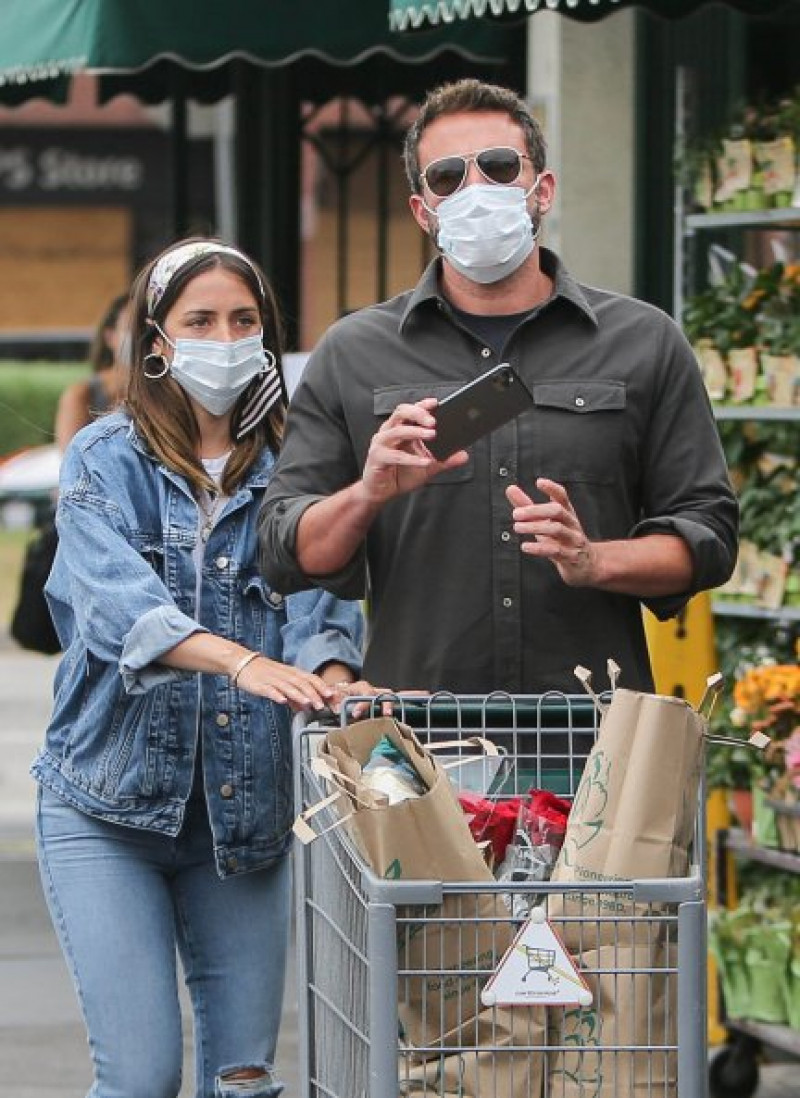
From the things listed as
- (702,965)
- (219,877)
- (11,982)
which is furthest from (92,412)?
(11,982)

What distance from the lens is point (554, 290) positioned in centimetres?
407

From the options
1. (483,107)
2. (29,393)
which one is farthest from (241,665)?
(29,393)

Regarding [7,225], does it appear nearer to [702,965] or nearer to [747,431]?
[747,431]

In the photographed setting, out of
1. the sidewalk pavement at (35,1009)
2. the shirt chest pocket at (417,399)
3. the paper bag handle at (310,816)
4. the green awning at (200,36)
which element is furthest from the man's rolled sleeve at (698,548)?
the green awning at (200,36)

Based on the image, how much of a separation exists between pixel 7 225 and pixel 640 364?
36772 mm

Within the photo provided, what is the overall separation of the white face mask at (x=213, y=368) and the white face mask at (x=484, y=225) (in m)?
0.55

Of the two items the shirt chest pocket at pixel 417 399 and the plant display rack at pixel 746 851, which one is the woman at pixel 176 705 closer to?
the shirt chest pocket at pixel 417 399

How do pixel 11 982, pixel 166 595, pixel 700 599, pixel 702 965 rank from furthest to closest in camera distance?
pixel 11 982 < pixel 700 599 < pixel 166 595 < pixel 702 965

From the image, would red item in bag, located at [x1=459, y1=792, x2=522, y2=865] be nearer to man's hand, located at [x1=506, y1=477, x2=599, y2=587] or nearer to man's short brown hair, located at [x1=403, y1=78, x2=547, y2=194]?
man's hand, located at [x1=506, y1=477, x2=599, y2=587]

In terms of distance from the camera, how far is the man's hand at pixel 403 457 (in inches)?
141

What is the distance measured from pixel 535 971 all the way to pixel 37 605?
523 cm

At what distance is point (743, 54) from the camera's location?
25.3 ft

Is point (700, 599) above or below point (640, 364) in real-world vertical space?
below

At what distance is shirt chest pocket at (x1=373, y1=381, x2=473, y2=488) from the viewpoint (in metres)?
4.04
